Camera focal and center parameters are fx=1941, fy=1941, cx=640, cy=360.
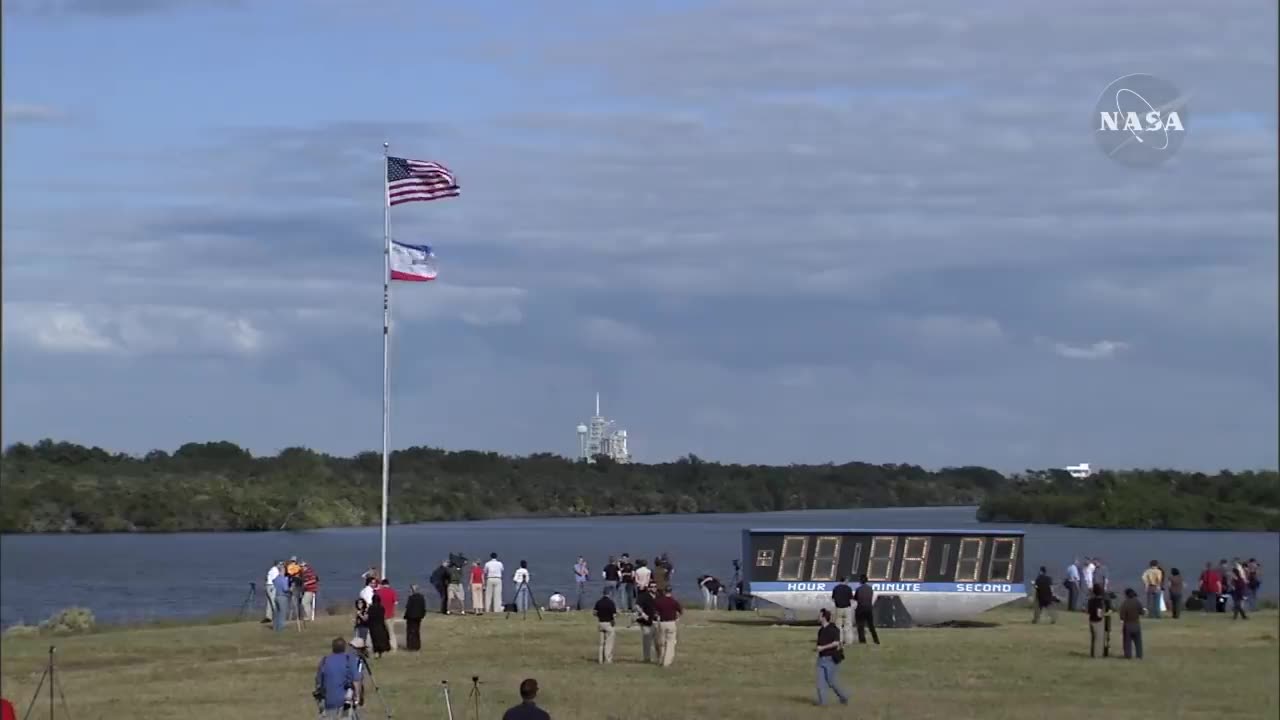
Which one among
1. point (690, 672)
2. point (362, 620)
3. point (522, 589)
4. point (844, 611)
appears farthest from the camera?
point (522, 589)

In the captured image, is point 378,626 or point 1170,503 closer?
point 378,626

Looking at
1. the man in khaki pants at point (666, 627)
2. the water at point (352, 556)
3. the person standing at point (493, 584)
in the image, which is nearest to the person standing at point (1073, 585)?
the water at point (352, 556)

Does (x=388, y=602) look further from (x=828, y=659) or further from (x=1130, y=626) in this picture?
(x=1130, y=626)

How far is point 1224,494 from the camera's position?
164500 millimetres

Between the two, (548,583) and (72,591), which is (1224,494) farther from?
(72,591)

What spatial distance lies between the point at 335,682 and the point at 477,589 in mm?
23637

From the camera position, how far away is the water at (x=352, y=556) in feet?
234

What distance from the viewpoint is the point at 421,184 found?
4456cm

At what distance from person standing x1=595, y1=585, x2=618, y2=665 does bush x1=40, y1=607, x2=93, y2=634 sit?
15376mm

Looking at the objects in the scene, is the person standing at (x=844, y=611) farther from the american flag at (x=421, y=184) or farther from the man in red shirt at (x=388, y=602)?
the american flag at (x=421, y=184)

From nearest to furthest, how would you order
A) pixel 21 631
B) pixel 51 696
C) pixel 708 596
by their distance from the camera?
pixel 51 696 < pixel 21 631 < pixel 708 596

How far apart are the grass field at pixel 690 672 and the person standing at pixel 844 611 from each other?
739 mm

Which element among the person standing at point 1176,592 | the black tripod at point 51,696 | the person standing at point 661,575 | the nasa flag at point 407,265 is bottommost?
the black tripod at point 51,696

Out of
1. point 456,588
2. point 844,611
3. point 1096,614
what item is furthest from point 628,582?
point 1096,614
